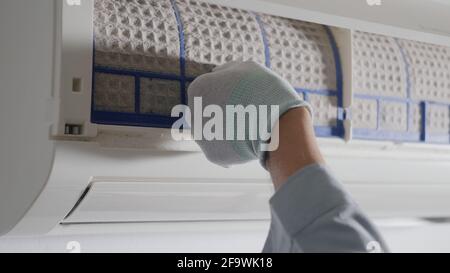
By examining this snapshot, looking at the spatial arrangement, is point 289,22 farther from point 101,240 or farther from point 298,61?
point 101,240

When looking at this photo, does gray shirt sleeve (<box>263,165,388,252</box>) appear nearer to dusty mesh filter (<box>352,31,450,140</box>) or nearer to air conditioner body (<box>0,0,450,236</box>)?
air conditioner body (<box>0,0,450,236</box>)

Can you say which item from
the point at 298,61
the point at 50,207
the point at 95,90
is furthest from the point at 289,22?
the point at 50,207

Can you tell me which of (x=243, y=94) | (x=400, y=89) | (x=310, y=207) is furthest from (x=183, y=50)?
(x=400, y=89)

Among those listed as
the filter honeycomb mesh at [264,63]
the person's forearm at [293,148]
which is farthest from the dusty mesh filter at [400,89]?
the person's forearm at [293,148]

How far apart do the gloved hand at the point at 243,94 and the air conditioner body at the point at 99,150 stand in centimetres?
6

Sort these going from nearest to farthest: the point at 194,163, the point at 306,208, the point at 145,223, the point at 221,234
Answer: the point at 306,208 < the point at 194,163 < the point at 145,223 < the point at 221,234

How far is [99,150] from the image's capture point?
2.12 feet

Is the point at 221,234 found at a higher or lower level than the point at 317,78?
lower

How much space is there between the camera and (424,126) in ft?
2.96

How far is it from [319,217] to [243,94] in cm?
17

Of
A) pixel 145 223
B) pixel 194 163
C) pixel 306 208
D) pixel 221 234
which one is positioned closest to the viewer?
pixel 306 208

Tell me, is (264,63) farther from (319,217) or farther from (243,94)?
(319,217)

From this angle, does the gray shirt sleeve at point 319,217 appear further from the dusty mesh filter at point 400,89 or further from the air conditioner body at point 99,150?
the dusty mesh filter at point 400,89
